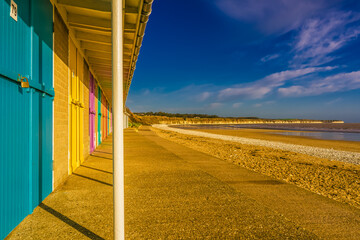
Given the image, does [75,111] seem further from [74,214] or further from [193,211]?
[193,211]

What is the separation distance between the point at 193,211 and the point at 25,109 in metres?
3.10

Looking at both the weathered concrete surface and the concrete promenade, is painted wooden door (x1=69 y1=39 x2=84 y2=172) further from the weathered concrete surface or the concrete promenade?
the weathered concrete surface

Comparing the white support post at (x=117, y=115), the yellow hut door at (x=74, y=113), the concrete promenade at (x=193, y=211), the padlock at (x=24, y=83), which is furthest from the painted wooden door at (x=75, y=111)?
the white support post at (x=117, y=115)

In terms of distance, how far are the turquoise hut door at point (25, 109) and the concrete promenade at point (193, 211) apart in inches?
14.8

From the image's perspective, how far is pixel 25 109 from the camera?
2945mm

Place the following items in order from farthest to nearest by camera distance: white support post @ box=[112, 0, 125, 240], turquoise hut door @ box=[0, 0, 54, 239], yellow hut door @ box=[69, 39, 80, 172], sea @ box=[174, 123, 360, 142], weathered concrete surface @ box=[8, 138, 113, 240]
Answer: sea @ box=[174, 123, 360, 142] < yellow hut door @ box=[69, 39, 80, 172] < weathered concrete surface @ box=[8, 138, 113, 240] < turquoise hut door @ box=[0, 0, 54, 239] < white support post @ box=[112, 0, 125, 240]

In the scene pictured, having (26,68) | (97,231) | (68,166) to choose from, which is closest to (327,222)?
(97,231)

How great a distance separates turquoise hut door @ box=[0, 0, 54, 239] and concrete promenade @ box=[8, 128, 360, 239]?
1.24ft

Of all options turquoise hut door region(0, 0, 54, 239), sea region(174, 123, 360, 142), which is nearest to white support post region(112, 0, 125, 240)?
turquoise hut door region(0, 0, 54, 239)

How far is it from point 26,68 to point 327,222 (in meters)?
5.19

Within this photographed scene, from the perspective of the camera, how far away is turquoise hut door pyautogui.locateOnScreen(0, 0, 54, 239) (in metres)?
2.44

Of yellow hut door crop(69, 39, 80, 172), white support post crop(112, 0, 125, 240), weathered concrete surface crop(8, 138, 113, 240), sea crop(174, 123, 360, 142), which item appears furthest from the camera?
sea crop(174, 123, 360, 142)

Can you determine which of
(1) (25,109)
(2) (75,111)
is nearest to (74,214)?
(1) (25,109)

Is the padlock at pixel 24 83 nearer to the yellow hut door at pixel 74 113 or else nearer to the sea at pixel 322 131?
the yellow hut door at pixel 74 113
